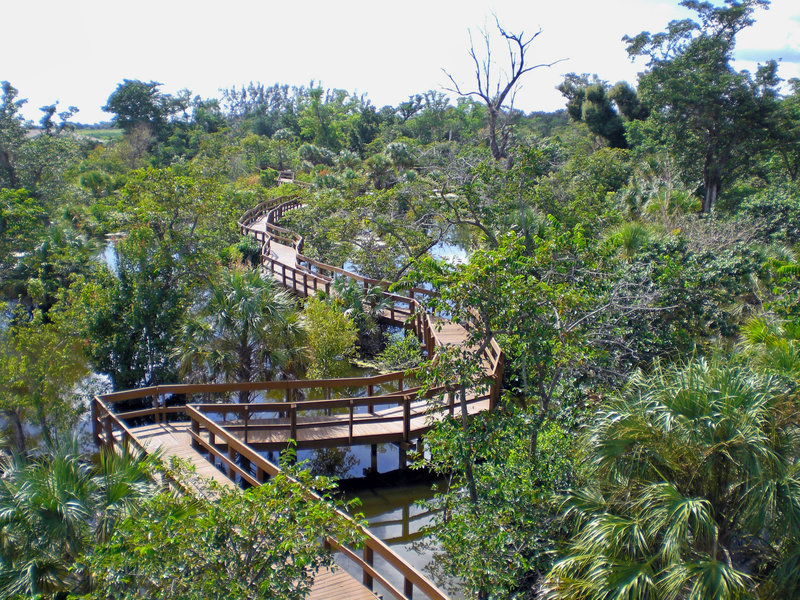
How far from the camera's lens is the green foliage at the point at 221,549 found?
471cm

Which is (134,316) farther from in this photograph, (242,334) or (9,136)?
(9,136)

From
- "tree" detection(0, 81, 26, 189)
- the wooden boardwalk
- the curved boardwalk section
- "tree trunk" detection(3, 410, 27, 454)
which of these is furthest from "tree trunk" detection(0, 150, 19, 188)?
the wooden boardwalk

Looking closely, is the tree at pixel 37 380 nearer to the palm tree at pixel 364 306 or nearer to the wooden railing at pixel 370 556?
the wooden railing at pixel 370 556

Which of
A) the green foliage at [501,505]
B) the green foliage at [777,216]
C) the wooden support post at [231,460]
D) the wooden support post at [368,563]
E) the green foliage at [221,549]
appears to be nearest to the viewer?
the green foliage at [221,549]

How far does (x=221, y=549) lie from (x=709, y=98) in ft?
94.7

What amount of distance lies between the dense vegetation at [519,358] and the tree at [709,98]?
4.5 inches

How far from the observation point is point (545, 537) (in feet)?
22.9

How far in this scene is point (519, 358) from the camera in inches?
361

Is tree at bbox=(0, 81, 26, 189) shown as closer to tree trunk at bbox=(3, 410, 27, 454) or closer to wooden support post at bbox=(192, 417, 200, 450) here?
tree trunk at bbox=(3, 410, 27, 454)

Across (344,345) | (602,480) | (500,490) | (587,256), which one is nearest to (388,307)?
(344,345)

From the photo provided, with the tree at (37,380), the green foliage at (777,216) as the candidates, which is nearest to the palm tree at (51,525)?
the tree at (37,380)

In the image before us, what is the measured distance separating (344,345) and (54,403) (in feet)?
20.0

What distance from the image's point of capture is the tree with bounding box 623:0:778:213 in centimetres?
2706

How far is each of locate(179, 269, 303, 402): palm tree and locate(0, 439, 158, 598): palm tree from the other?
21.2 feet
